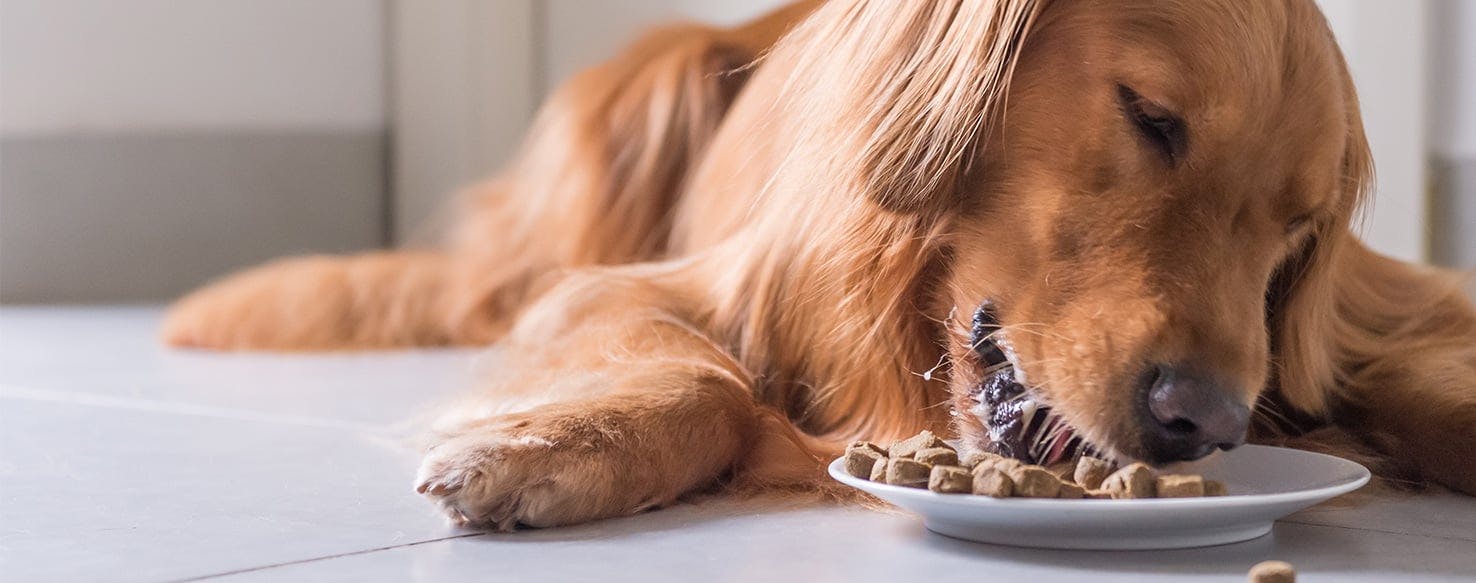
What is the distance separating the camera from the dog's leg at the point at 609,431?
131 cm

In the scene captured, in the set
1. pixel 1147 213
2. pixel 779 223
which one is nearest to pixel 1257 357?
pixel 1147 213

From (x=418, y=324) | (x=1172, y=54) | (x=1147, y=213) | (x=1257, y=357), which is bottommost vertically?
(x=418, y=324)

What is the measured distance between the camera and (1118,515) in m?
1.15

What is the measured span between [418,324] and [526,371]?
1.16 m

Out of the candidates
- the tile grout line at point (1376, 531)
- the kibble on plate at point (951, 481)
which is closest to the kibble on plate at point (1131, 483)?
the kibble on plate at point (951, 481)

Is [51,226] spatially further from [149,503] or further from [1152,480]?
[1152,480]

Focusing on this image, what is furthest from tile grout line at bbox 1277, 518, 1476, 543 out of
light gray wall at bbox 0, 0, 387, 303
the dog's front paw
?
light gray wall at bbox 0, 0, 387, 303

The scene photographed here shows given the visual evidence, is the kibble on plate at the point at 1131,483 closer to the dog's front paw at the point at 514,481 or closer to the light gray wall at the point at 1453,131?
the dog's front paw at the point at 514,481

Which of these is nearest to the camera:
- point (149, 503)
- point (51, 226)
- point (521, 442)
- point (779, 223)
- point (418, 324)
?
point (521, 442)

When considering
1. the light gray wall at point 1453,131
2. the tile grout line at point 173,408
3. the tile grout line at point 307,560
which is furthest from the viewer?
the light gray wall at point 1453,131

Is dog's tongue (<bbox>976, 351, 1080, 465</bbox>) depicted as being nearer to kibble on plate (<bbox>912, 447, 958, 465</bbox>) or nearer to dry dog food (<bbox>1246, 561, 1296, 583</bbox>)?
kibble on plate (<bbox>912, 447, 958, 465</bbox>)

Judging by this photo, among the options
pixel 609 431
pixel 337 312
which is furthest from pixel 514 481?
pixel 337 312

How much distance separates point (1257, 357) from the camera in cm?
135

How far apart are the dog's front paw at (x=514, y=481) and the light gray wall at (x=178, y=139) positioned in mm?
2903
